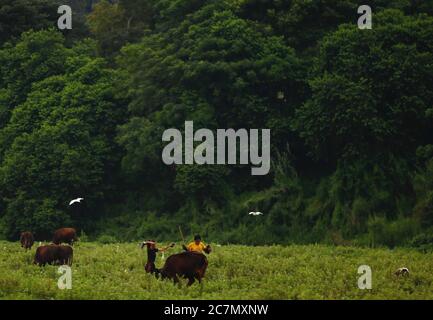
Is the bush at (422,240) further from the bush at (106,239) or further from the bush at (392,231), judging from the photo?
the bush at (106,239)

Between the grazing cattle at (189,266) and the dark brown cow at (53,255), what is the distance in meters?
5.12

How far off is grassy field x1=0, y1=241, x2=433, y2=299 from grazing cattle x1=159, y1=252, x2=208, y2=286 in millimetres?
312

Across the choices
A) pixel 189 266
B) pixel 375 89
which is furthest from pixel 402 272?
pixel 375 89

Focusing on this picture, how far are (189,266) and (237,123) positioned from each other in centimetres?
1974

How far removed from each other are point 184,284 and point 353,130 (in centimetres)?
1598

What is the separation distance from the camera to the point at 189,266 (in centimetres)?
2055

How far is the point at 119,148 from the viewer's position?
4325 centimetres

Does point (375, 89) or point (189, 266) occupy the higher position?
point (375, 89)

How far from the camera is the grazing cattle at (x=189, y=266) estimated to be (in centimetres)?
2045

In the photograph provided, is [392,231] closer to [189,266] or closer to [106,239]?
[106,239]

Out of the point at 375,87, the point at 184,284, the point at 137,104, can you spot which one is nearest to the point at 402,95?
the point at 375,87

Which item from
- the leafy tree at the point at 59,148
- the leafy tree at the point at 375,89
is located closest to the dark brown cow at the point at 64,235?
the leafy tree at the point at 59,148
